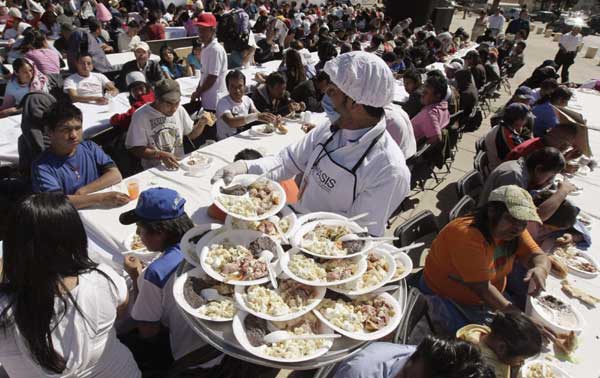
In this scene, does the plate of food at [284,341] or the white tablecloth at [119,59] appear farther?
the white tablecloth at [119,59]

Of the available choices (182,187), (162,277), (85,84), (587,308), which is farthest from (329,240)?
(85,84)

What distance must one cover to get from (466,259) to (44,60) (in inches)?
249

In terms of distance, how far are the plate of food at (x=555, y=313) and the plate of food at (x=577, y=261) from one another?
0.56 meters

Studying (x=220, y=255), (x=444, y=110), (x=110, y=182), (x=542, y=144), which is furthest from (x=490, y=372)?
(x=444, y=110)

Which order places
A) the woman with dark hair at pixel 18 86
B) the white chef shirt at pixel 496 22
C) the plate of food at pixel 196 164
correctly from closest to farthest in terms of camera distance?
the plate of food at pixel 196 164, the woman with dark hair at pixel 18 86, the white chef shirt at pixel 496 22

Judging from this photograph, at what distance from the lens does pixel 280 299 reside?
161 centimetres

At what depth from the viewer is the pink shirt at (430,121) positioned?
195 inches

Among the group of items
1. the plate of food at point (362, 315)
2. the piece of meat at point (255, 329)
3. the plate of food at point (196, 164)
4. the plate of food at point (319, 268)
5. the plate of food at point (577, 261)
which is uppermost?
the plate of food at point (319, 268)

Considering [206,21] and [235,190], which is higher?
[206,21]

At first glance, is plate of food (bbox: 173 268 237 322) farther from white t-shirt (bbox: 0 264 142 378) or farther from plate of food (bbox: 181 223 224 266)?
white t-shirt (bbox: 0 264 142 378)

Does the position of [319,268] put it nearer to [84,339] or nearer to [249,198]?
[249,198]

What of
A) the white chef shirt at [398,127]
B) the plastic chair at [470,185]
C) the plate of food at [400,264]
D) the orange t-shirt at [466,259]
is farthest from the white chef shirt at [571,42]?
the plate of food at [400,264]

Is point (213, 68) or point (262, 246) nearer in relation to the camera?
point (262, 246)

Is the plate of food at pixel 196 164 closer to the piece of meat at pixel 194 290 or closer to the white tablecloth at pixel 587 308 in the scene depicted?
the piece of meat at pixel 194 290
